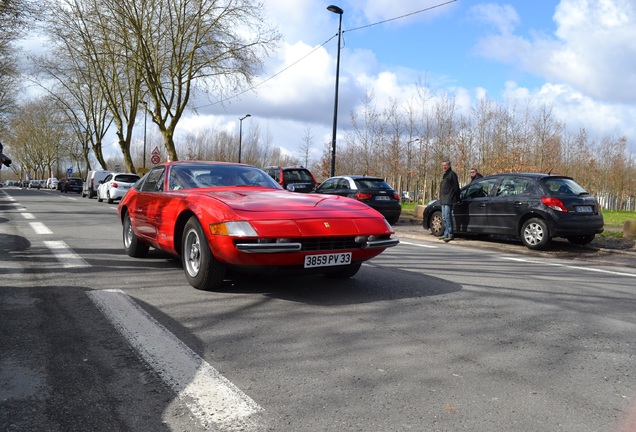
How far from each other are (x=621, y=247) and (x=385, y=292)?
27.6ft

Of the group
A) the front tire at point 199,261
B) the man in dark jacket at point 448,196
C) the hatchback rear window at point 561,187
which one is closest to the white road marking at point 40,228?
the front tire at point 199,261

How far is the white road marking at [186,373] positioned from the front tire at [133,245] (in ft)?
9.83

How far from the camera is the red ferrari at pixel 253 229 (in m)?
4.91

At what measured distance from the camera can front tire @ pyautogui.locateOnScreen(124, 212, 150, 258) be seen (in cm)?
759

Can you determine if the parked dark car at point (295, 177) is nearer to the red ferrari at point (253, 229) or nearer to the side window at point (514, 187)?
the side window at point (514, 187)

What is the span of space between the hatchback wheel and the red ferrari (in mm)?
6147

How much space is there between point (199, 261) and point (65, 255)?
3386 mm

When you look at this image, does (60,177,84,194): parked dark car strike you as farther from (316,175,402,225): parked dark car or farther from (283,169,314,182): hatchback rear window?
(316,175,402,225): parked dark car

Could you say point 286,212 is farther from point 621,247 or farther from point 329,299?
point 621,247

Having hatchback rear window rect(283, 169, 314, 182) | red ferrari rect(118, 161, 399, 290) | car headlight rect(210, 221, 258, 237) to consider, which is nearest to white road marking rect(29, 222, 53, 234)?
red ferrari rect(118, 161, 399, 290)

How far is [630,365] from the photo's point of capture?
11.8 ft

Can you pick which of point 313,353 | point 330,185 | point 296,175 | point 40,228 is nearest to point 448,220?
point 330,185

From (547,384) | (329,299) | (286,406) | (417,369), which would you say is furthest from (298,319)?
(547,384)

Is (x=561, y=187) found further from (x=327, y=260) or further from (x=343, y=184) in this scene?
(x=327, y=260)
